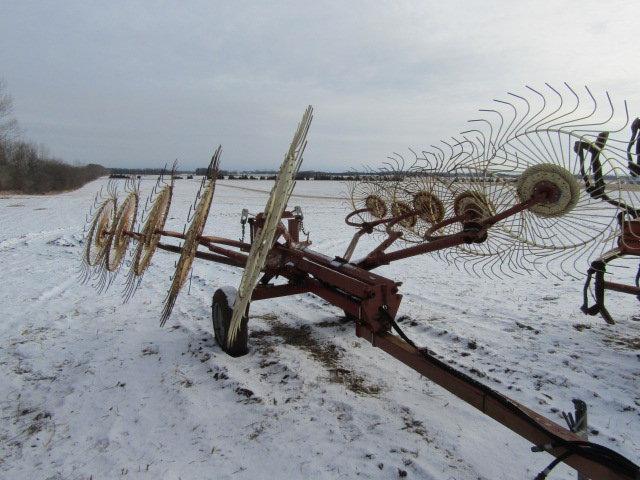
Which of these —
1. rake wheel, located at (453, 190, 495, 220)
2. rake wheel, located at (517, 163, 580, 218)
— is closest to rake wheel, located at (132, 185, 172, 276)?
rake wheel, located at (453, 190, 495, 220)

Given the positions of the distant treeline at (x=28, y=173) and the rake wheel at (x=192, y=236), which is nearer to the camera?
the rake wheel at (x=192, y=236)

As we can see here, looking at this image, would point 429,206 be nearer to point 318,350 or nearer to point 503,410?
point 318,350

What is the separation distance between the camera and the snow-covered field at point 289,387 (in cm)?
262

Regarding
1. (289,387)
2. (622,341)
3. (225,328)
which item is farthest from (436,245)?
(622,341)

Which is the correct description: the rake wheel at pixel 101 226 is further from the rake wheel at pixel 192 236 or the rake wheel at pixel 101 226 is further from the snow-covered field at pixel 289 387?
the rake wheel at pixel 192 236

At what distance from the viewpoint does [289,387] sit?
137 inches

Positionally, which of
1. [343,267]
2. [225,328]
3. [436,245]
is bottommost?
[225,328]

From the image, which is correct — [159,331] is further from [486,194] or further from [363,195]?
[486,194]

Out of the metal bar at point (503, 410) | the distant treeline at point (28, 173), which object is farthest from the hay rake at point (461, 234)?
the distant treeline at point (28, 173)

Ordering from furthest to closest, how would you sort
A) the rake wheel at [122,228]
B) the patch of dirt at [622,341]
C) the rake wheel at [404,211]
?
the rake wheel at [404,211], the rake wheel at [122,228], the patch of dirt at [622,341]

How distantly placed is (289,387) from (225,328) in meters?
0.93

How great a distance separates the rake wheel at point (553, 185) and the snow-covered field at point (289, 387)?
148cm

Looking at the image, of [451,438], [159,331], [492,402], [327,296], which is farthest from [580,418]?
[159,331]

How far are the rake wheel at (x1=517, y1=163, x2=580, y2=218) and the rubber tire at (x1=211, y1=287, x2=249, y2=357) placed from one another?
2.58 metres
